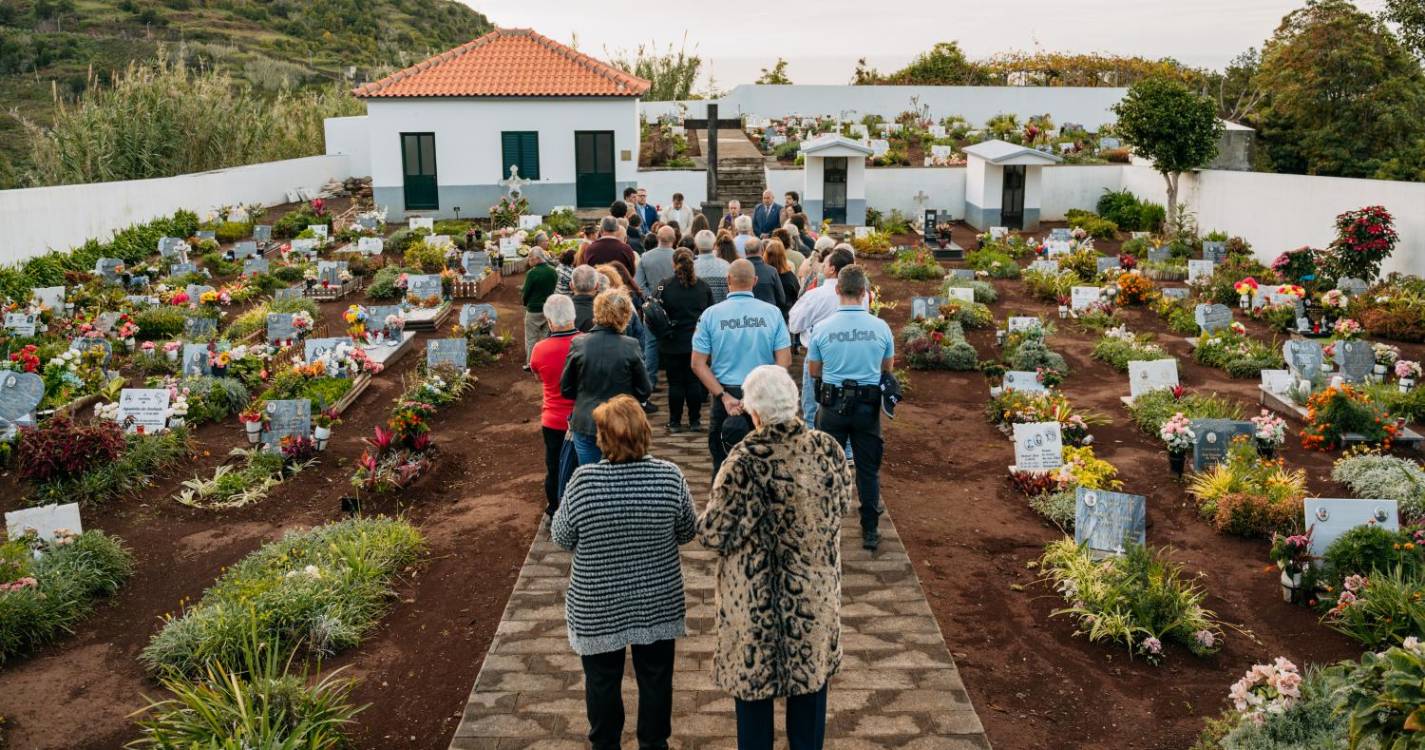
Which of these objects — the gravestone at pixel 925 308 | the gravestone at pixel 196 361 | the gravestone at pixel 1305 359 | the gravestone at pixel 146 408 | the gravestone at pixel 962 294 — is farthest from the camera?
the gravestone at pixel 962 294

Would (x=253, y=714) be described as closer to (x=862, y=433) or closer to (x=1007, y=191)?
(x=862, y=433)

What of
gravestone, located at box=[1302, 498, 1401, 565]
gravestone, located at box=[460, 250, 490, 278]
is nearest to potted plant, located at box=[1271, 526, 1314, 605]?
gravestone, located at box=[1302, 498, 1401, 565]

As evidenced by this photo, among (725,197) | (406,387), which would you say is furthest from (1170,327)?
(725,197)

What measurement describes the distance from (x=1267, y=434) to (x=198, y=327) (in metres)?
13.1

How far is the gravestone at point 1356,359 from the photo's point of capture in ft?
40.3

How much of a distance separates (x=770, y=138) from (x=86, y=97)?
1842 cm

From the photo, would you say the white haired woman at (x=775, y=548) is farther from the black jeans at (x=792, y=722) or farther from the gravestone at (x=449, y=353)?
the gravestone at (x=449, y=353)

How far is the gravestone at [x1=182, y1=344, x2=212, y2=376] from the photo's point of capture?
42.1 ft

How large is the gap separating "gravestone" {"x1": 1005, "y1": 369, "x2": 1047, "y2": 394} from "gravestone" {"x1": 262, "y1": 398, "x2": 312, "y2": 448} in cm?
719

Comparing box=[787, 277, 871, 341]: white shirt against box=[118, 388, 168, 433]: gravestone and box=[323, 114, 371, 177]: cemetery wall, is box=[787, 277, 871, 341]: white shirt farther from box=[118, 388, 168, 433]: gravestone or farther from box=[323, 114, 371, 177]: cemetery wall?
box=[323, 114, 371, 177]: cemetery wall

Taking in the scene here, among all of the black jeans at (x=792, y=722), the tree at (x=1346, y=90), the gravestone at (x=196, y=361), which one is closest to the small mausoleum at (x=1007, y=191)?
the tree at (x=1346, y=90)

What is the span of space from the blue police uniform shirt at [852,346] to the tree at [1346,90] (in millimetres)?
29823

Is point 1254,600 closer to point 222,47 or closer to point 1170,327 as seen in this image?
point 1170,327

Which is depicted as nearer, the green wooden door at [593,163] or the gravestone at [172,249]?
the gravestone at [172,249]
